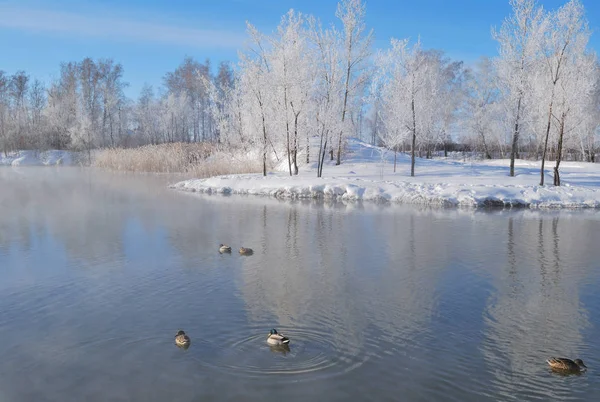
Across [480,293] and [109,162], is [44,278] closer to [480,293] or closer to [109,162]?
[480,293]

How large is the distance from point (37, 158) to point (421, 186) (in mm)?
46634

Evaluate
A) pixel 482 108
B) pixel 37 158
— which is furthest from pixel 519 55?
pixel 37 158

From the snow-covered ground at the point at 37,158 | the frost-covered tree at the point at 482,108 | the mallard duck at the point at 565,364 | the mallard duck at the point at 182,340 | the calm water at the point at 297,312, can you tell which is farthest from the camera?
the snow-covered ground at the point at 37,158

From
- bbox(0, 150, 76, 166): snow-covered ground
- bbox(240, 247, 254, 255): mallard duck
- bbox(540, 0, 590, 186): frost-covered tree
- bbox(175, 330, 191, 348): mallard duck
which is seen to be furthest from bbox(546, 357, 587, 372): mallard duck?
bbox(0, 150, 76, 166): snow-covered ground

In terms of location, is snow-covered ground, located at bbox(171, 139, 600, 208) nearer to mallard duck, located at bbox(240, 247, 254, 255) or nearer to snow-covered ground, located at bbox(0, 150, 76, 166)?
mallard duck, located at bbox(240, 247, 254, 255)

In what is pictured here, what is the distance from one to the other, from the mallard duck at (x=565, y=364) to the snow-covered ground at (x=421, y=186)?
51.0 ft

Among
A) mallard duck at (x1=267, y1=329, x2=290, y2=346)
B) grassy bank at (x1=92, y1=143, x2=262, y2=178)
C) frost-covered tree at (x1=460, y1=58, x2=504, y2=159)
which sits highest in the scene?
frost-covered tree at (x1=460, y1=58, x2=504, y2=159)

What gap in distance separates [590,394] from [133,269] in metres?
7.65

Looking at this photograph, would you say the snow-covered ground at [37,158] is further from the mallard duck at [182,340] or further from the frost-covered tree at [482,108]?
the mallard duck at [182,340]

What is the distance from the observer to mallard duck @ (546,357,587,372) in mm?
5500

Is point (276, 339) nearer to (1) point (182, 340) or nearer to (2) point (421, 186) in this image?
(1) point (182, 340)

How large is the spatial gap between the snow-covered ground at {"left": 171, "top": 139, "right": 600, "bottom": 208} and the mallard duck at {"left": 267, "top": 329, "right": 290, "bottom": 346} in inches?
638

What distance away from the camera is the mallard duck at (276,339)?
5980 mm

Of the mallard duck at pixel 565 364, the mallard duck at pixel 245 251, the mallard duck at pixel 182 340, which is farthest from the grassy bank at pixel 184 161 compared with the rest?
the mallard duck at pixel 565 364
